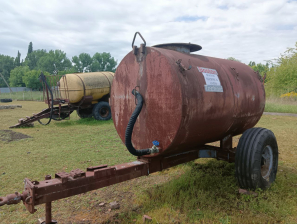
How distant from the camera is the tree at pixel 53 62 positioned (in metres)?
72.3

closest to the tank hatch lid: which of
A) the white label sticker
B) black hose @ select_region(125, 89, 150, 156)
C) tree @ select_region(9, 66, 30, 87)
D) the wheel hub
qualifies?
the white label sticker

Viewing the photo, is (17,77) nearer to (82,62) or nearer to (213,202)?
(82,62)

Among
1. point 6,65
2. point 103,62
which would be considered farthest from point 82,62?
point 6,65

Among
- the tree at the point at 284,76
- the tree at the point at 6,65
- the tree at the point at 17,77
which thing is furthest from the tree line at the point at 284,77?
the tree at the point at 6,65

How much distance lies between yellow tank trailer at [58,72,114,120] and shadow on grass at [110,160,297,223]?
8.33 metres

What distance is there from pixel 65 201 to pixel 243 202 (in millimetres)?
2705

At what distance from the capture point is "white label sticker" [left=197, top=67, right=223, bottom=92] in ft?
11.4

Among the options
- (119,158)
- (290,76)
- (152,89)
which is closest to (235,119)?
(152,89)

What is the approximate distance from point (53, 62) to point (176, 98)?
77.7 meters

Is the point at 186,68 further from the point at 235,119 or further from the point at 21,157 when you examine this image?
the point at 21,157

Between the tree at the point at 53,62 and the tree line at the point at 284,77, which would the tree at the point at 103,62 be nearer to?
the tree at the point at 53,62

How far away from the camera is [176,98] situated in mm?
2979

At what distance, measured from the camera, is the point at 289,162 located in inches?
214

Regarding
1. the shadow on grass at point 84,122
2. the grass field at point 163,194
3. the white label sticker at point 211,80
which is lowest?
the grass field at point 163,194
